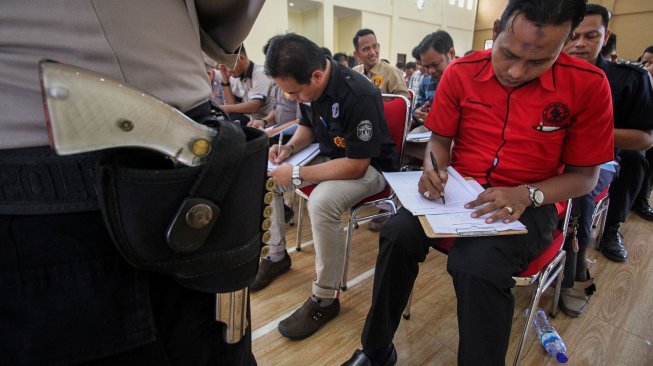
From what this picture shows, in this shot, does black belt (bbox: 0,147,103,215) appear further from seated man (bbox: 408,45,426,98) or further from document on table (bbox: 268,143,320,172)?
seated man (bbox: 408,45,426,98)

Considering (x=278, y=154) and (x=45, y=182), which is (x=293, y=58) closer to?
(x=278, y=154)

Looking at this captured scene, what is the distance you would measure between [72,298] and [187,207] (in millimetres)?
167

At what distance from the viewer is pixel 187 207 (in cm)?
34

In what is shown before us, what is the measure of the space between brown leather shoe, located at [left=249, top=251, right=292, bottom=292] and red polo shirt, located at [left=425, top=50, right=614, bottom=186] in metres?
0.99

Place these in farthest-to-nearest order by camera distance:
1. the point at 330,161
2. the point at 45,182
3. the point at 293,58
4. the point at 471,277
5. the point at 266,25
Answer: the point at 266,25
the point at 330,161
the point at 293,58
the point at 471,277
the point at 45,182

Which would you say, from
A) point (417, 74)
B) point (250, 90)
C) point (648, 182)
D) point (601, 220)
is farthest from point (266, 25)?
point (601, 220)

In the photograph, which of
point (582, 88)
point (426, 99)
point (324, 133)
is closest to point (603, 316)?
point (582, 88)

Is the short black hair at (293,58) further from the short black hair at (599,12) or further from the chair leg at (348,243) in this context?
the short black hair at (599,12)

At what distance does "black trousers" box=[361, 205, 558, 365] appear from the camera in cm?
85

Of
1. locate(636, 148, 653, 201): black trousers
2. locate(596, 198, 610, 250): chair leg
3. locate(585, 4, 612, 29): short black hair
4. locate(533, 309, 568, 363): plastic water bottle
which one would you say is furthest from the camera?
locate(636, 148, 653, 201): black trousers

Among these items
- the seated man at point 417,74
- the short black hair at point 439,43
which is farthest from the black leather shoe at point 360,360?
the seated man at point 417,74

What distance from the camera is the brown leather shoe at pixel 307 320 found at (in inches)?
49.8

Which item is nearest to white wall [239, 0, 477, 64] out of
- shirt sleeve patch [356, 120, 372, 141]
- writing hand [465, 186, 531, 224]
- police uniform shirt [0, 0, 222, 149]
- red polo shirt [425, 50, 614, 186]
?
shirt sleeve patch [356, 120, 372, 141]

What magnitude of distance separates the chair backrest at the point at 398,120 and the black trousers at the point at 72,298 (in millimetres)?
1332
